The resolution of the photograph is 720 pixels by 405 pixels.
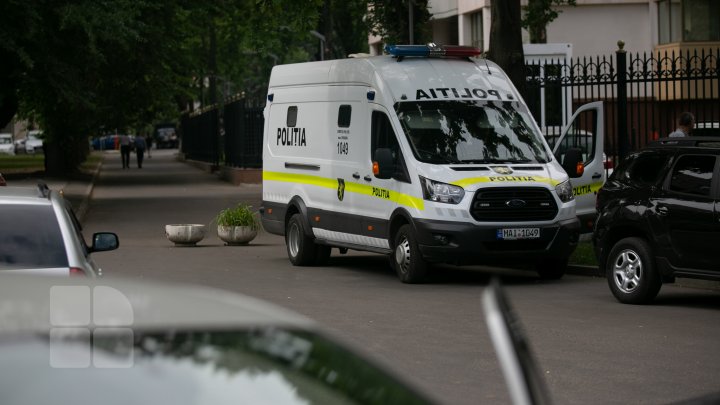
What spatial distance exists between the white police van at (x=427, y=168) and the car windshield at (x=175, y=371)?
13561 mm

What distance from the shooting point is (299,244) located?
19172 millimetres

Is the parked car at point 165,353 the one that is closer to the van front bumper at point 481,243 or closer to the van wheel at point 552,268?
the van front bumper at point 481,243

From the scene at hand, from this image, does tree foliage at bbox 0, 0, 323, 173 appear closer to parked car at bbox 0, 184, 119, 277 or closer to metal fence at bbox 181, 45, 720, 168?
metal fence at bbox 181, 45, 720, 168

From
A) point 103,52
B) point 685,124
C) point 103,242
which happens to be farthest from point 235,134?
point 103,242

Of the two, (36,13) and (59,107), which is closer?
(36,13)

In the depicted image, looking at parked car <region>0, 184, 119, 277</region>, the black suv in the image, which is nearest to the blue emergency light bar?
the black suv

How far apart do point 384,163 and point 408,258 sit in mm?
1180

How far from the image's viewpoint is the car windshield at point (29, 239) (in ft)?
25.6

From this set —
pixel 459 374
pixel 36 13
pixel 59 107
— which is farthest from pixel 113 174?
pixel 459 374

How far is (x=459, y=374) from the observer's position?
977cm

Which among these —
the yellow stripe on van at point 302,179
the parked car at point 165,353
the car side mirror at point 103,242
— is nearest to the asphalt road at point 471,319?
the yellow stripe on van at point 302,179

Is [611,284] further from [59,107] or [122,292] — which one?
[59,107]

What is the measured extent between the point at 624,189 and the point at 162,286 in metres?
12.1

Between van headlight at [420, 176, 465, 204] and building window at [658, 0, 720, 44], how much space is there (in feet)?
110
